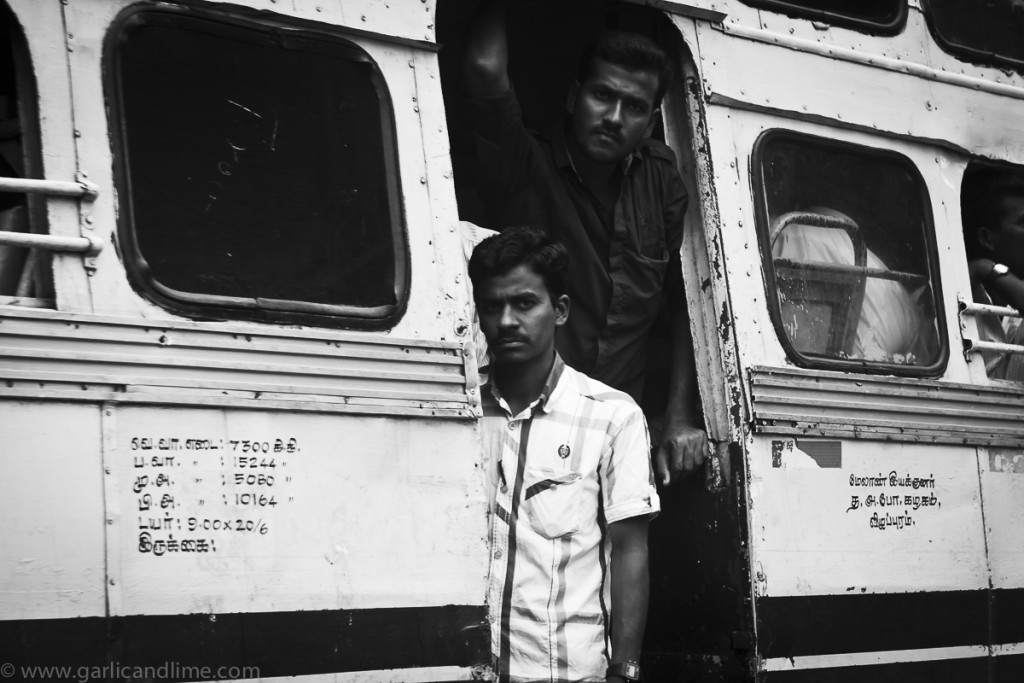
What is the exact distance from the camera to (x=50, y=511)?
8.41 feet

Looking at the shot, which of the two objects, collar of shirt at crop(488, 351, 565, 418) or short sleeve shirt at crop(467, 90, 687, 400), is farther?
short sleeve shirt at crop(467, 90, 687, 400)

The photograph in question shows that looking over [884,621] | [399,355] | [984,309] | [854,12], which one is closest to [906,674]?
[884,621]

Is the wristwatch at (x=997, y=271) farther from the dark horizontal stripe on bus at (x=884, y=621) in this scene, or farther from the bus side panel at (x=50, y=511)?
the bus side panel at (x=50, y=511)

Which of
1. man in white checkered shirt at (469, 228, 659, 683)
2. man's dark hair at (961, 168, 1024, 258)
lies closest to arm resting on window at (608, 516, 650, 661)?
man in white checkered shirt at (469, 228, 659, 683)

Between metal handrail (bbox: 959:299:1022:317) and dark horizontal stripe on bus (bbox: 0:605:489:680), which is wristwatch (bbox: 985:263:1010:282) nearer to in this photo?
metal handrail (bbox: 959:299:1022:317)

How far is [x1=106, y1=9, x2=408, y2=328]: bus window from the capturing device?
2.85 m

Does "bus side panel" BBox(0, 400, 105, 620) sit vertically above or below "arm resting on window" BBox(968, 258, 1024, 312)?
below

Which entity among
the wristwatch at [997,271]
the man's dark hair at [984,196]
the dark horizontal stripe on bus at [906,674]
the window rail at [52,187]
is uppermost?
the man's dark hair at [984,196]

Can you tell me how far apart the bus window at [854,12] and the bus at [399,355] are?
0.01 meters

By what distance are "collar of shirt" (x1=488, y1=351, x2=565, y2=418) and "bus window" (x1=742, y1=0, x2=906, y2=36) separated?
1.56 metres

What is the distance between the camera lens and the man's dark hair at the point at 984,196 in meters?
4.78

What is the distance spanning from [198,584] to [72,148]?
100 cm

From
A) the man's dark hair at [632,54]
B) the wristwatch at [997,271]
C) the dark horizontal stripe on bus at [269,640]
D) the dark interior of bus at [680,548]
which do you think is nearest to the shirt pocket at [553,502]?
the dark horizontal stripe on bus at [269,640]

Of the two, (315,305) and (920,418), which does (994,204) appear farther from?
(315,305)
